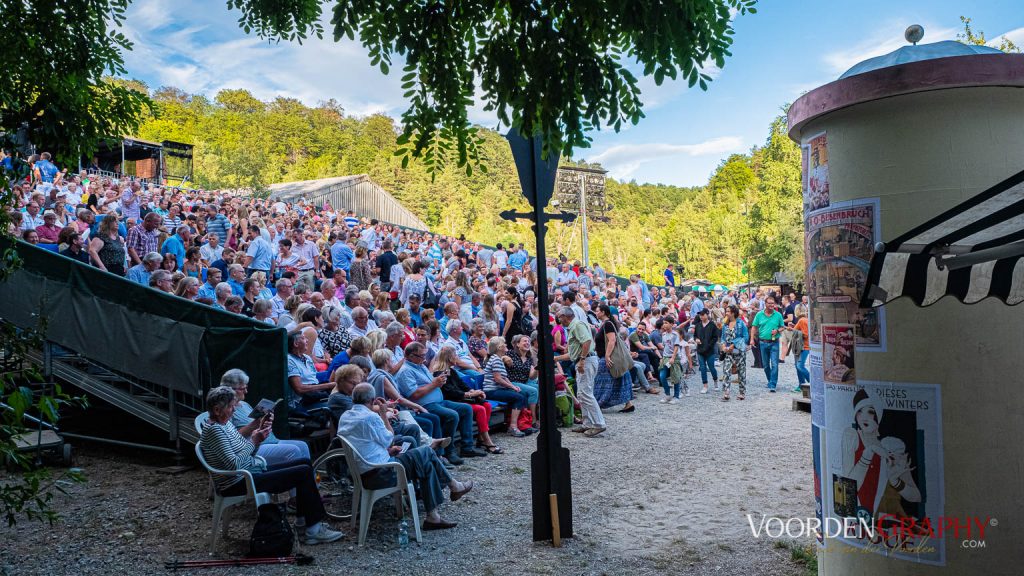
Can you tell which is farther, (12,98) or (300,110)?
(300,110)

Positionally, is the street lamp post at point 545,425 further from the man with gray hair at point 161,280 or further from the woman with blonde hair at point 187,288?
the man with gray hair at point 161,280

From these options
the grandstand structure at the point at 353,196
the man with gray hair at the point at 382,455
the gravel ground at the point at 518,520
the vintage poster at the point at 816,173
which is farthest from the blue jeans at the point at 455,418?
the grandstand structure at the point at 353,196

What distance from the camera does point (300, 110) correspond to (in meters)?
93.3

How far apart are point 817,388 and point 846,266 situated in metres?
0.69

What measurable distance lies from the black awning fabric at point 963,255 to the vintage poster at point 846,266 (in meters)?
0.24

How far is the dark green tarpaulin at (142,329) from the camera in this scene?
6695 mm

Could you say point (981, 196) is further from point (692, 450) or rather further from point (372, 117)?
point (372, 117)

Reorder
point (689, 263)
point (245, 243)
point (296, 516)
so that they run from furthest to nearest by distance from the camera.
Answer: point (689, 263) < point (245, 243) < point (296, 516)

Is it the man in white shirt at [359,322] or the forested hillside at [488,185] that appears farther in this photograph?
the forested hillside at [488,185]

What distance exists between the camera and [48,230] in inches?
409

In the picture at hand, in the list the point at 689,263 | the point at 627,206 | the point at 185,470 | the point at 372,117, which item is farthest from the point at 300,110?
the point at 185,470

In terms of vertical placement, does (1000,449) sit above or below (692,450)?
above

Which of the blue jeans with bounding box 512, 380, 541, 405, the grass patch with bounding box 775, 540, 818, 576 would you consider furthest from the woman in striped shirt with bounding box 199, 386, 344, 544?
the blue jeans with bounding box 512, 380, 541, 405

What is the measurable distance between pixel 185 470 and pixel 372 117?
319 ft
